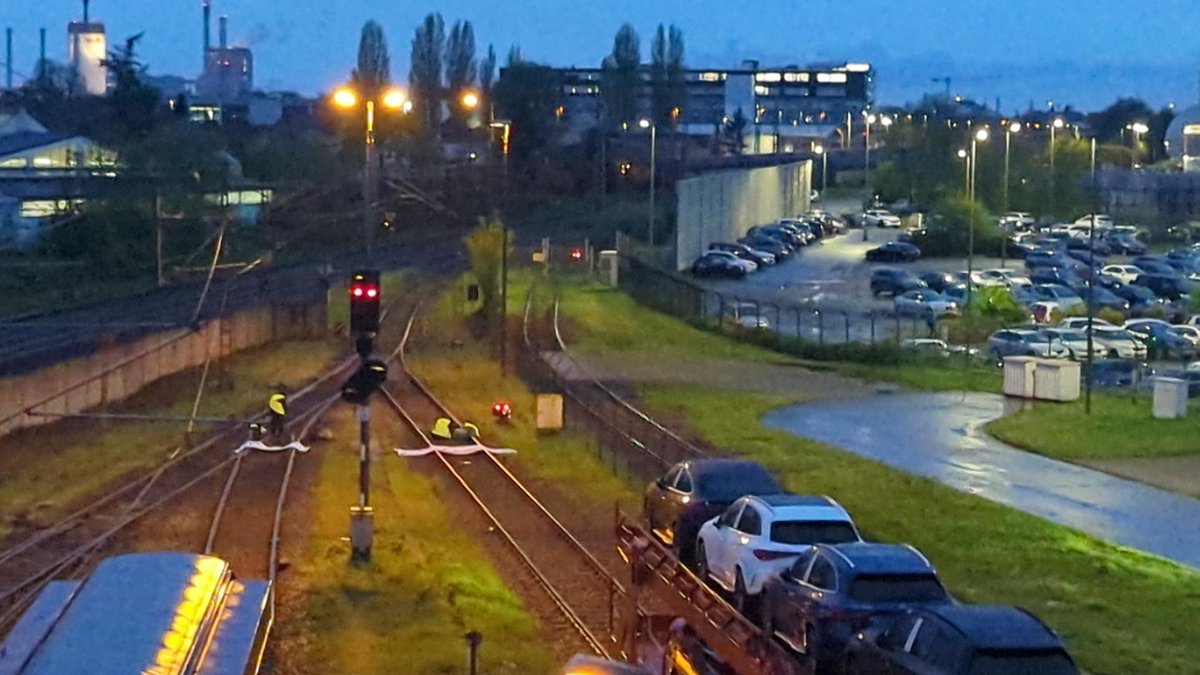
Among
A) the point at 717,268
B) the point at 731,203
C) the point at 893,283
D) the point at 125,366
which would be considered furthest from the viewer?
the point at 731,203

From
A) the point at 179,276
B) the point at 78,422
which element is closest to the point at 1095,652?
the point at 78,422

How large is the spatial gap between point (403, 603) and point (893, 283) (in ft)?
145

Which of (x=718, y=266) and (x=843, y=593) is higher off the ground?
(x=718, y=266)

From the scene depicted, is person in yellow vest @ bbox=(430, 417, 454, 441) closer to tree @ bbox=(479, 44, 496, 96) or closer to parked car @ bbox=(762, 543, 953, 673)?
parked car @ bbox=(762, 543, 953, 673)

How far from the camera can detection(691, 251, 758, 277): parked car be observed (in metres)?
65.2

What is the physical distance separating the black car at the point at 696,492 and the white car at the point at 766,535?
1.37 m

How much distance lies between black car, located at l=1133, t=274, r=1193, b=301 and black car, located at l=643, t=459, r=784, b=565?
46068 millimetres

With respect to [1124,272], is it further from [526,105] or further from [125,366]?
[526,105]

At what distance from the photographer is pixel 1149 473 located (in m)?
26.2

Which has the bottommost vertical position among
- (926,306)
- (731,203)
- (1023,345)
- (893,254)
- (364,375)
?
(1023,345)

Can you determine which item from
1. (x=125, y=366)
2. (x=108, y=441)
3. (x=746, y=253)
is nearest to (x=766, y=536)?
(x=108, y=441)

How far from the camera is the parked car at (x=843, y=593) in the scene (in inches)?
442

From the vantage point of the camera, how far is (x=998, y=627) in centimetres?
955

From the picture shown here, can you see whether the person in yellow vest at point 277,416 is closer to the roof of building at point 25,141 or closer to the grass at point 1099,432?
the grass at point 1099,432
